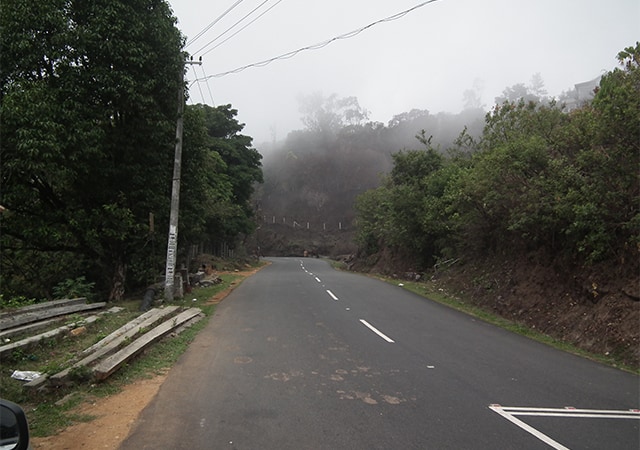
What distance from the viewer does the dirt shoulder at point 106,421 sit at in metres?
4.29

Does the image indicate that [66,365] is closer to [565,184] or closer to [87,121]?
[87,121]

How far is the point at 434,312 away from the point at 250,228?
102 feet

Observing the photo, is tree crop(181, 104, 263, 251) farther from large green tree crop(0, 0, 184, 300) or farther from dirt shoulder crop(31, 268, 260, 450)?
dirt shoulder crop(31, 268, 260, 450)

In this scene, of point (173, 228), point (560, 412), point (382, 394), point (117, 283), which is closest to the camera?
point (560, 412)

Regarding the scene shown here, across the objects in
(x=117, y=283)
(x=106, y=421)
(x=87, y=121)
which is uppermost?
(x=87, y=121)

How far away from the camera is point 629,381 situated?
22.2ft

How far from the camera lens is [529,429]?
4.70m

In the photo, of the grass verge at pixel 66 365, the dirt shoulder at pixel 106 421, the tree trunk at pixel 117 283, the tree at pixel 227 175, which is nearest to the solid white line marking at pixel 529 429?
the dirt shoulder at pixel 106 421

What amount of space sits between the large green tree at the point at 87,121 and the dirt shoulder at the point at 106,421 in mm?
7429

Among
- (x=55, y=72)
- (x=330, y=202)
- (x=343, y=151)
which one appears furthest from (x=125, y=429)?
(x=343, y=151)

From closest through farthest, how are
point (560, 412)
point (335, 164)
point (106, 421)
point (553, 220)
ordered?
1. point (106, 421)
2. point (560, 412)
3. point (553, 220)
4. point (335, 164)

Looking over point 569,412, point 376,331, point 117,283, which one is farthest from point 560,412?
point 117,283

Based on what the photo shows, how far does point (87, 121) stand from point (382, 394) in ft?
35.3

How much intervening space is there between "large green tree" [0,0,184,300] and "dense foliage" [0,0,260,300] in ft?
0.11
